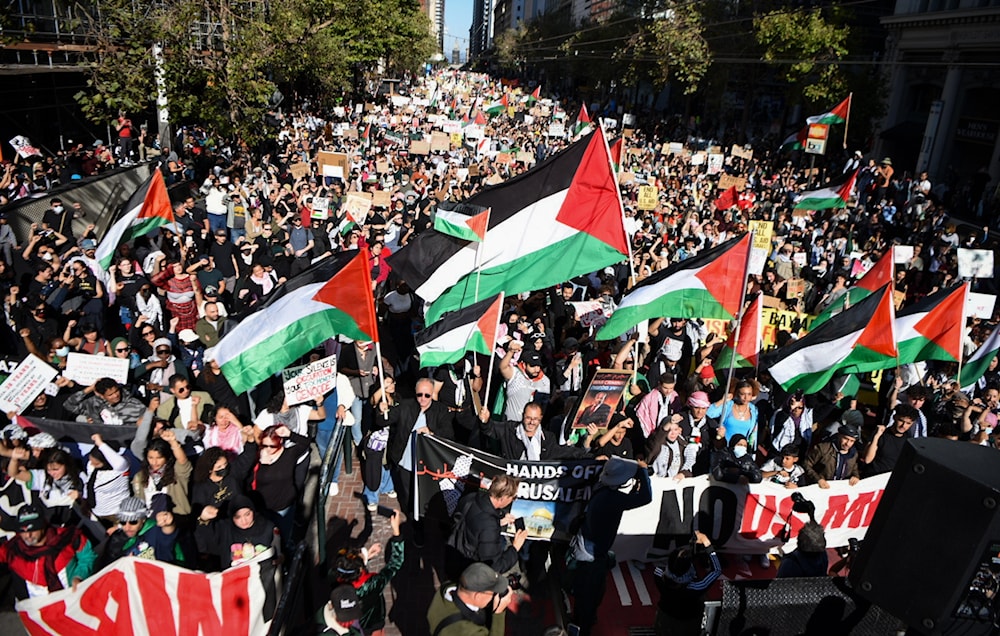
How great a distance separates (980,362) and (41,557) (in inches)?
393

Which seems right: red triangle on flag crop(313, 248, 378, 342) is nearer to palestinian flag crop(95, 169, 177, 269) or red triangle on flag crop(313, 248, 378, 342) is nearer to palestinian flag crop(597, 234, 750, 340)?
palestinian flag crop(597, 234, 750, 340)

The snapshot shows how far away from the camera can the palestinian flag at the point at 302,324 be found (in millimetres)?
6590

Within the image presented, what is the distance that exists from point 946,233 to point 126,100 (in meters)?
19.7

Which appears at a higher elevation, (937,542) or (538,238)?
(937,542)

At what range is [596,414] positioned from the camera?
6.96 metres

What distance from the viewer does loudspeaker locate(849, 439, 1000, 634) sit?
8.16ft

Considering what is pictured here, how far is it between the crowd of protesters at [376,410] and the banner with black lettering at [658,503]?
6.9 inches

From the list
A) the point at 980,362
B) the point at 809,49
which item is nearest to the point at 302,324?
the point at 980,362

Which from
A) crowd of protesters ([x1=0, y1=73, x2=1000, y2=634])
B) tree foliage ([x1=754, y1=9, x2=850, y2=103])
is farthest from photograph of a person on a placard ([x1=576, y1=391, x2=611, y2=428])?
tree foliage ([x1=754, y1=9, x2=850, y2=103])

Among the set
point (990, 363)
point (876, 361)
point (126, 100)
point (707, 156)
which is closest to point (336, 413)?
point (876, 361)

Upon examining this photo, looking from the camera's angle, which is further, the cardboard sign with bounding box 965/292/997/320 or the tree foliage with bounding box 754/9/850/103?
the tree foliage with bounding box 754/9/850/103

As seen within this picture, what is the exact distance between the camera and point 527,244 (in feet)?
26.8

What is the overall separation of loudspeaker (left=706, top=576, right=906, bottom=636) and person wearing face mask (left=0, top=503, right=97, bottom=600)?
4287 mm

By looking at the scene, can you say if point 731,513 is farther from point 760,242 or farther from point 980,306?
point 760,242
